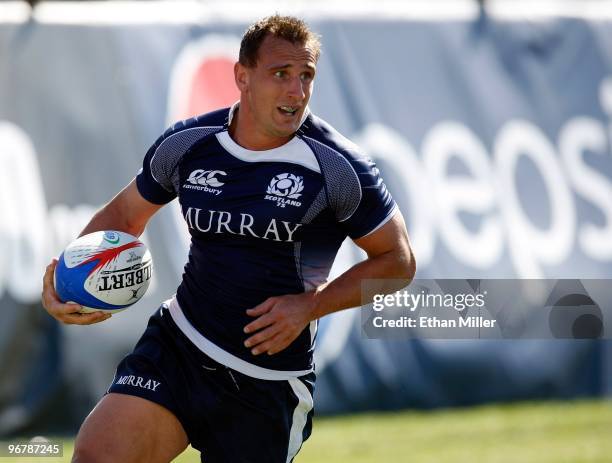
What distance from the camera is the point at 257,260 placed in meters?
5.38

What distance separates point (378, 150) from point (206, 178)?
16.5 feet

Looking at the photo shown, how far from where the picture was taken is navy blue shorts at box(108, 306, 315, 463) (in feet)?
17.4

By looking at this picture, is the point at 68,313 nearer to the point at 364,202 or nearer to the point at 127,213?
the point at 127,213

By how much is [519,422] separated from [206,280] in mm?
4885

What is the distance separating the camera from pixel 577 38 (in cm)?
1102

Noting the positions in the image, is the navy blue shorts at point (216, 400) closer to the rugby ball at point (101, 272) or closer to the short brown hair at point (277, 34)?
the rugby ball at point (101, 272)

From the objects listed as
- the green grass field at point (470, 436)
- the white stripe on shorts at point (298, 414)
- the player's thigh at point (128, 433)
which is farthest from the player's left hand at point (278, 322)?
the green grass field at point (470, 436)

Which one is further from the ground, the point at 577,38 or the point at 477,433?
the point at 577,38

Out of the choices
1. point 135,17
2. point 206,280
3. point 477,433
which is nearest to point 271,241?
point 206,280

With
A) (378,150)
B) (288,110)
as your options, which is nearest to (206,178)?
(288,110)

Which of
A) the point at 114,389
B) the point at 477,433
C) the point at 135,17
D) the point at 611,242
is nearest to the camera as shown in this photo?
the point at 114,389

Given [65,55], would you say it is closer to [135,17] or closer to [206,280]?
[135,17]

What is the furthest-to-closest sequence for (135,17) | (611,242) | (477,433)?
(611,242) → (135,17) → (477,433)

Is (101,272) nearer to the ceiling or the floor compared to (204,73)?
nearer to the floor
